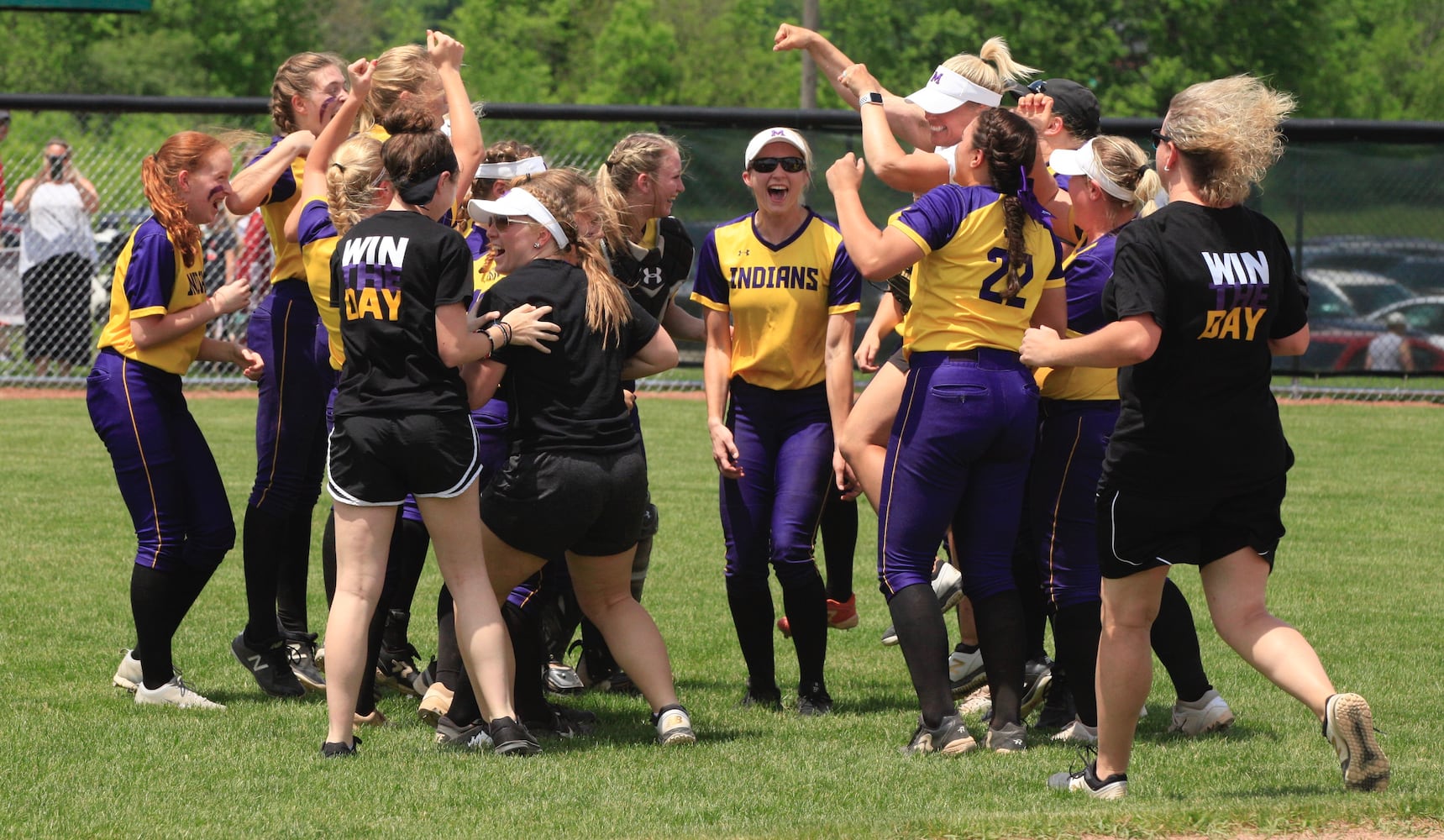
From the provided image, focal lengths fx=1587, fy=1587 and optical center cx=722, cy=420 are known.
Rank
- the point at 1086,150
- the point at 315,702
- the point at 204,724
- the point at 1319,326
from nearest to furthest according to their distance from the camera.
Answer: the point at 1086,150, the point at 204,724, the point at 315,702, the point at 1319,326

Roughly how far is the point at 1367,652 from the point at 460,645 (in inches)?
141

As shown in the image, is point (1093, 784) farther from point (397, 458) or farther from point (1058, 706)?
point (397, 458)

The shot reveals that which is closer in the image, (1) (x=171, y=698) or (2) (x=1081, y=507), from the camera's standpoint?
(2) (x=1081, y=507)

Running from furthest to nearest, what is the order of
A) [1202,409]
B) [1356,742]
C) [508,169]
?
[508,169] → [1202,409] → [1356,742]

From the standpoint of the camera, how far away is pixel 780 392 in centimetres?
554

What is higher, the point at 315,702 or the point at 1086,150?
the point at 1086,150

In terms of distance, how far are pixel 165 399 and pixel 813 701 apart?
2436 millimetres

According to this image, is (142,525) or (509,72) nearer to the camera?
(142,525)

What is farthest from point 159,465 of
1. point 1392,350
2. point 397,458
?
point 1392,350

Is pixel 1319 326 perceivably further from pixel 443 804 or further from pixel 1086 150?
pixel 443 804

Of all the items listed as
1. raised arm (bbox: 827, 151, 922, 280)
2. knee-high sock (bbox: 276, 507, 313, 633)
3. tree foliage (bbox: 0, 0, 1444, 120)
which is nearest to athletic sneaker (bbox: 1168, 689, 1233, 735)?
raised arm (bbox: 827, 151, 922, 280)

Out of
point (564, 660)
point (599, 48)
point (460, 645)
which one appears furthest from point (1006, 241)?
point (599, 48)

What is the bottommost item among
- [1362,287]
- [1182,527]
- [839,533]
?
[839,533]

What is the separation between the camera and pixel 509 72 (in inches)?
1518
